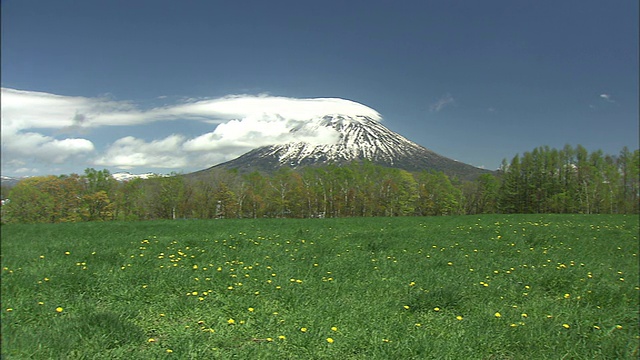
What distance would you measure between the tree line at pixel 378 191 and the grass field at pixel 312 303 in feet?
174

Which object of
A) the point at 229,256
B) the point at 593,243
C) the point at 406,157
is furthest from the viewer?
the point at 406,157

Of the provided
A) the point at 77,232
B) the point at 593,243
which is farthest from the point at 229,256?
the point at 593,243

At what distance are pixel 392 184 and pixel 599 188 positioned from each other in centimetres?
3369

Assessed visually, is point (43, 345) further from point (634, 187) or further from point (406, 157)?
point (406, 157)

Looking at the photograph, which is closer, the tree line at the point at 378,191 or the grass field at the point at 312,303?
the grass field at the point at 312,303

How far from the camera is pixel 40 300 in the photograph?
5.96 meters

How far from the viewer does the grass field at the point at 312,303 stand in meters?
4.63

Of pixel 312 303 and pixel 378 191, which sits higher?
pixel 378 191

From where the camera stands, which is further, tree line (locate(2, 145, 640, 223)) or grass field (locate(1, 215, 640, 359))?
tree line (locate(2, 145, 640, 223))

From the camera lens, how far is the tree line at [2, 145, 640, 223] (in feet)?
204

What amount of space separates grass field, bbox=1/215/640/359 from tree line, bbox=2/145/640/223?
53.0m

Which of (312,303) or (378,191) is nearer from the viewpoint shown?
(312,303)

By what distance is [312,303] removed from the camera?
20.3 feet

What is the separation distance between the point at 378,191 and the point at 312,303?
64844 mm
